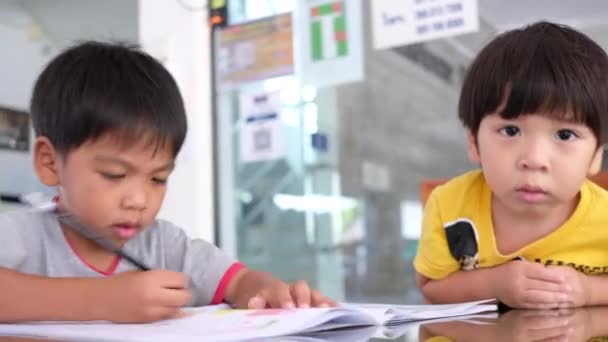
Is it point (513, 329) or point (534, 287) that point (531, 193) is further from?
point (513, 329)

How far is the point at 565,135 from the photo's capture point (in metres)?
0.84

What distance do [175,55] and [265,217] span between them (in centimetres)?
51

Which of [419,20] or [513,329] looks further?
[419,20]

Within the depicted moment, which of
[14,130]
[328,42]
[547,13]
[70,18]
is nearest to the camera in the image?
[547,13]

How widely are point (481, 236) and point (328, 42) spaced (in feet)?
3.45

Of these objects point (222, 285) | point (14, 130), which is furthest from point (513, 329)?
point (14, 130)

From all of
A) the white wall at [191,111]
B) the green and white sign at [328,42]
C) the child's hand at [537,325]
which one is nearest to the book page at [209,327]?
the child's hand at [537,325]

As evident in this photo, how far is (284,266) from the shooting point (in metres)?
2.03

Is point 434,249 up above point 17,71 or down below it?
below

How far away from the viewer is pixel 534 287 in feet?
2.69

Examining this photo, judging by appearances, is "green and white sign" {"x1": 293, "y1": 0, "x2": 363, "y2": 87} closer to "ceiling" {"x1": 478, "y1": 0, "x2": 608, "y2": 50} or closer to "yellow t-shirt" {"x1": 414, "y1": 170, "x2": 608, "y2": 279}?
"ceiling" {"x1": 478, "y1": 0, "x2": 608, "y2": 50}

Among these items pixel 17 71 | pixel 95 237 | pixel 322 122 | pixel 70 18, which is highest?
pixel 70 18

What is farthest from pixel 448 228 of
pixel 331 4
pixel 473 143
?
pixel 331 4

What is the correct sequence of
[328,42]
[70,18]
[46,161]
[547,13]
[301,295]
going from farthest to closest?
[70,18]
[328,42]
[547,13]
[46,161]
[301,295]
